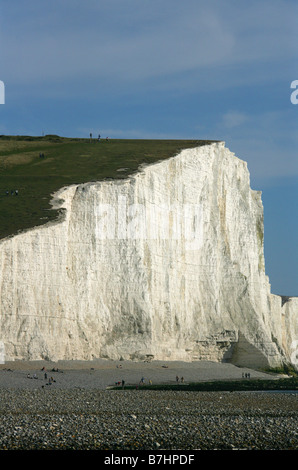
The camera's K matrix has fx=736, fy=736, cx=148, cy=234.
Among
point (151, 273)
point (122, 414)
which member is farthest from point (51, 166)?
point (122, 414)

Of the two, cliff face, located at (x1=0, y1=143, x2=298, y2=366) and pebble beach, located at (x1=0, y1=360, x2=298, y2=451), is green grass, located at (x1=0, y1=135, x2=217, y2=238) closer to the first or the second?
cliff face, located at (x1=0, y1=143, x2=298, y2=366)

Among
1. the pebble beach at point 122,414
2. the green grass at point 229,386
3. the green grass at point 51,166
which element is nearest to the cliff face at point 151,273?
the green grass at point 51,166

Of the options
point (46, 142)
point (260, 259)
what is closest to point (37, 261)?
point (260, 259)

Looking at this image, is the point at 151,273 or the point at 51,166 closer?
the point at 151,273

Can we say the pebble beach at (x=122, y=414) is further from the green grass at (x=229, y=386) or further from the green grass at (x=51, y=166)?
→ the green grass at (x=51, y=166)

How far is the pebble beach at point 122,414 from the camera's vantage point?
16.2 meters

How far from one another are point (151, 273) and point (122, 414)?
78.2 feet

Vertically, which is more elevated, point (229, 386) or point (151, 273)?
point (151, 273)

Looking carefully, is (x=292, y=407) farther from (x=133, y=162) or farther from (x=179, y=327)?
(x=133, y=162)

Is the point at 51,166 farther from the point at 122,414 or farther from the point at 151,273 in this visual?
the point at 122,414

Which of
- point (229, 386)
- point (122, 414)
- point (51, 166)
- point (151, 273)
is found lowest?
point (122, 414)

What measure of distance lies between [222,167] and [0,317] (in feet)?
80.3

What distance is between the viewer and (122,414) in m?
21.1

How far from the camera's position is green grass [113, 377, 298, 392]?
33088 millimetres
